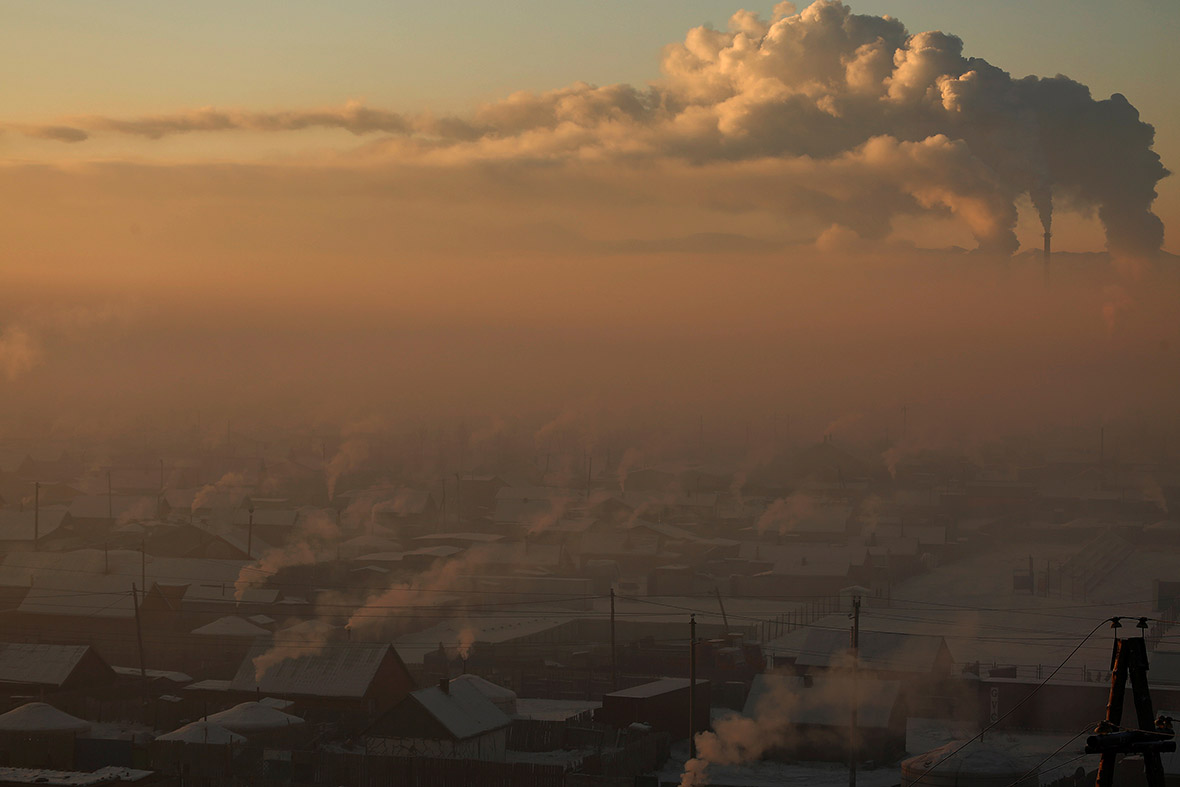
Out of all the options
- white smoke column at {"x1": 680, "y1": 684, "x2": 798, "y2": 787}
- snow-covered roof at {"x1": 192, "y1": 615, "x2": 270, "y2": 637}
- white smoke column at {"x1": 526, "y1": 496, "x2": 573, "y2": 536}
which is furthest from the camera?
white smoke column at {"x1": 526, "y1": 496, "x2": 573, "y2": 536}

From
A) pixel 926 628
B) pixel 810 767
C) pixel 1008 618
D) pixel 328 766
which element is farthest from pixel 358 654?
pixel 1008 618

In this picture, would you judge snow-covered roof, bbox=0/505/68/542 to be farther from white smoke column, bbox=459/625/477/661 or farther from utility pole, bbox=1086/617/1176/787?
utility pole, bbox=1086/617/1176/787

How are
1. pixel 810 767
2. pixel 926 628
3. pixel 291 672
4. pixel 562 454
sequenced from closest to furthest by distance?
1. pixel 810 767
2. pixel 291 672
3. pixel 926 628
4. pixel 562 454

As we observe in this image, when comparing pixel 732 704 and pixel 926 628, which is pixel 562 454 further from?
pixel 732 704

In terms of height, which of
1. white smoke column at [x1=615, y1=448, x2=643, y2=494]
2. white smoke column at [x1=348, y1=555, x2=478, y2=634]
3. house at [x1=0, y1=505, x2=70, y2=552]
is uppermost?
white smoke column at [x1=615, y1=448, x2=643, y2=494]

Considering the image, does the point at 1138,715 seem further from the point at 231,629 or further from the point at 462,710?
the point at 231,629

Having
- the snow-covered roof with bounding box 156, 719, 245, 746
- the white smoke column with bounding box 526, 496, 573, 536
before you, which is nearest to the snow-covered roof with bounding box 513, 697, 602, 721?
the snow-covered roof with bounding box 156, 719, 245, 746
